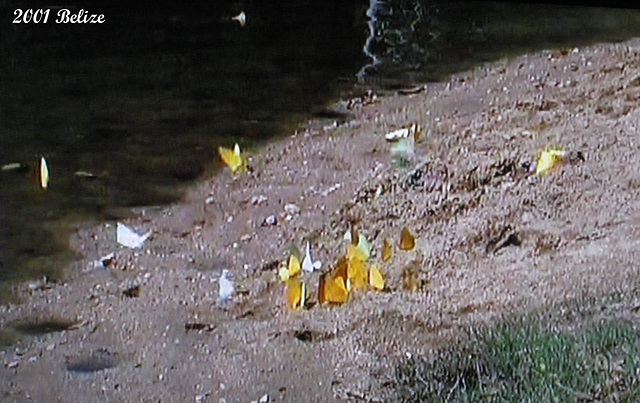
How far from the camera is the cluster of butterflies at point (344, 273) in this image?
2.20ft

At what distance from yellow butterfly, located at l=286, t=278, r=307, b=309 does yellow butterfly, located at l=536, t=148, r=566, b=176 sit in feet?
0.71

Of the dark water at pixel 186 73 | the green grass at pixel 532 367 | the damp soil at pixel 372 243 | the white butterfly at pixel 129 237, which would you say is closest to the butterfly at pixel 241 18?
the dark water at pixel 186 73

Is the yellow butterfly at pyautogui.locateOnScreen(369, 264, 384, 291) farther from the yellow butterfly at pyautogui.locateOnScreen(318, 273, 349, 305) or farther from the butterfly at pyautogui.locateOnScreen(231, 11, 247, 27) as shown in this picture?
the butterfly at pyautogui.locateOnScreen(231, 11, 247, 27)

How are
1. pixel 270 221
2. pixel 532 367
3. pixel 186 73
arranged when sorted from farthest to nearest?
1. pixel 186 73
2. pixel 270 221
3. pixel 532 367

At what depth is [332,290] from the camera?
0.67 m

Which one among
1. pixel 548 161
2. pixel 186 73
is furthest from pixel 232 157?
pixel 548 161

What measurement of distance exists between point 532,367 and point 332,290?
0.16 metres

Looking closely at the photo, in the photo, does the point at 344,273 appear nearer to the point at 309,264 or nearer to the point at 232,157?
the point at 309,264

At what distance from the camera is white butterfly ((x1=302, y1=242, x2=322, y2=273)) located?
0.69m

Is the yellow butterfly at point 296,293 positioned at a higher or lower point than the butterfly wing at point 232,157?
lower

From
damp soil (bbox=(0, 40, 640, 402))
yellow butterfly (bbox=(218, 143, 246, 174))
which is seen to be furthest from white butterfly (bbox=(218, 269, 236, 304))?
yellow butterfly (bbox=(218, 143, 246, 174))

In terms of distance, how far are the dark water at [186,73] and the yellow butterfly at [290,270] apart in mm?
120

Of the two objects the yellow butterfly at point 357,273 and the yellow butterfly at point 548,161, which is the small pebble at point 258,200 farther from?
the yellow butterfly at point 548,161

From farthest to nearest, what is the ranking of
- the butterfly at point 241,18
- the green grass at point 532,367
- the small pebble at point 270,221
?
1. the butterfly at point 241,18
2. the small pebble at point 270,221
3. the green grass at point 532,367
